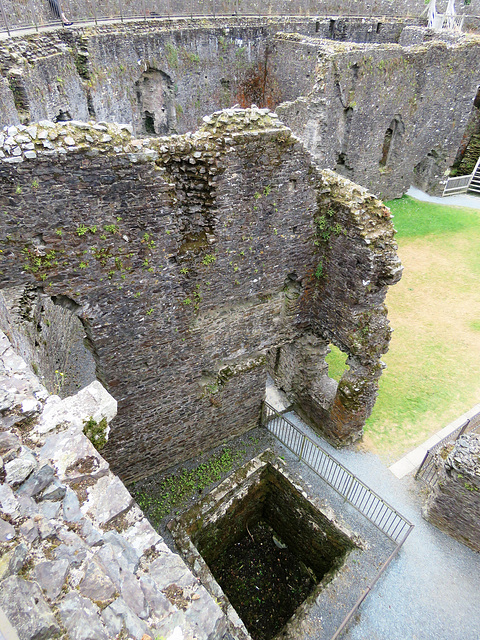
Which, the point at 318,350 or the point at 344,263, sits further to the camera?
the point at 318,350

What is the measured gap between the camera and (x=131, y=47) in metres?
15.4

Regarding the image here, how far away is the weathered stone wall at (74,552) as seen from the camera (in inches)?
87.1

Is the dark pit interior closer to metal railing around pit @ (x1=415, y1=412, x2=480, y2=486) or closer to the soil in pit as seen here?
the soil in pit

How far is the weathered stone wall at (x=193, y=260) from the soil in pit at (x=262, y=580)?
102 inches

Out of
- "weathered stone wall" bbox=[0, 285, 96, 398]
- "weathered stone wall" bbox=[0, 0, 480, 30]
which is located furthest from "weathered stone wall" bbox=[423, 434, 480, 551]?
"weathered stone wall" bbox=[0, 0, 480, 30]

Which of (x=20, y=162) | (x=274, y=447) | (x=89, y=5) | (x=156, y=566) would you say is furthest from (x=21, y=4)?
(x=156, y=566)

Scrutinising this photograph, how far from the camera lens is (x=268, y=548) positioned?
9.87 m

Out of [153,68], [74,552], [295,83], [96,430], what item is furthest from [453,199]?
[74,552]

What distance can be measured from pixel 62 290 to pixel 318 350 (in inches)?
245

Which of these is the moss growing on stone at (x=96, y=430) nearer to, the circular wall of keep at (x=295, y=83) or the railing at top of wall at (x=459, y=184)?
the circular wall of keep at (x=295, y=83)

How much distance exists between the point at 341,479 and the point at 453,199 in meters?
18.3

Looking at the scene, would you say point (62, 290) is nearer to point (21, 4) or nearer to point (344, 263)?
point (344, 263)

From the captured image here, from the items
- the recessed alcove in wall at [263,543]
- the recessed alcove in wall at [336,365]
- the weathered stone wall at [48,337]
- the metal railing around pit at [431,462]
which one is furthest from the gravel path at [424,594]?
the weathered stone wall at [48,337]

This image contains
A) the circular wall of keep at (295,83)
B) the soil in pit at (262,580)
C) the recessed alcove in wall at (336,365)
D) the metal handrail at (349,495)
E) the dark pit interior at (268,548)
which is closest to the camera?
the metal handrail at (349,495)
